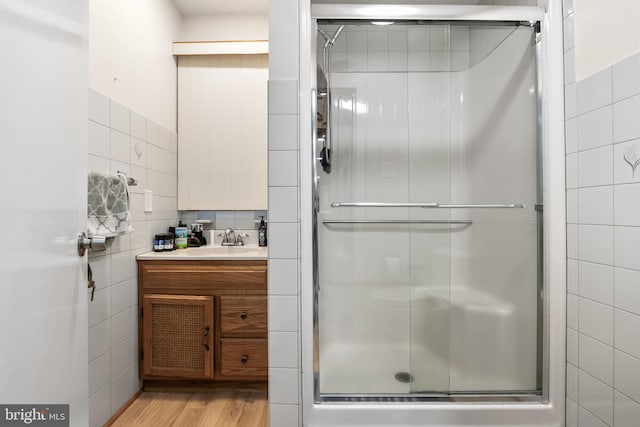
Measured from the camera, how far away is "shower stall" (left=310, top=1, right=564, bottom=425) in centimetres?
138

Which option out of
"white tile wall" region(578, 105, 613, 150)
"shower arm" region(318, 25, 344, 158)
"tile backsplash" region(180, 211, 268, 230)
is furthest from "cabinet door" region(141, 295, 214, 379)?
"white tile wall" region(578, 105, 613, 150)


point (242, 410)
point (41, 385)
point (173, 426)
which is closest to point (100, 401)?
point (173, 426)

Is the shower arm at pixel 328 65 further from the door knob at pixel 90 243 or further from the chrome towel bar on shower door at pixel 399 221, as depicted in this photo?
the door knob at pixel 90 243

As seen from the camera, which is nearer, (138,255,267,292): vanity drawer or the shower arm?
the shower arm

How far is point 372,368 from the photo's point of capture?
141cm

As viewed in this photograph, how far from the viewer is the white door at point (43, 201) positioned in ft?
1.96

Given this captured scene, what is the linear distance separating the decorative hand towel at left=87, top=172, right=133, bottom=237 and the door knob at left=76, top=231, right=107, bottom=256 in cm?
59

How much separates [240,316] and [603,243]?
64.1 inches

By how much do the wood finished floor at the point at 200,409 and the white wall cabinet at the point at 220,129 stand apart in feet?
3.83

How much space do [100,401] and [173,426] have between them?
0.35 metres

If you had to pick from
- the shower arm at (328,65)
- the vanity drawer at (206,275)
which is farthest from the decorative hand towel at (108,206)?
the shower arm at (328,65)

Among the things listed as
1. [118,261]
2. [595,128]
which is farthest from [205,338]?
[595,128]

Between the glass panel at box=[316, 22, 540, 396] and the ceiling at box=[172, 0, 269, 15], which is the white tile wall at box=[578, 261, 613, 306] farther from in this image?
the ceiling at box=[172, 0, 269, 15]

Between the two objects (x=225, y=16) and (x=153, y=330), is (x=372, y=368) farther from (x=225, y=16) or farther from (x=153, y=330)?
(x=225, y=16)
